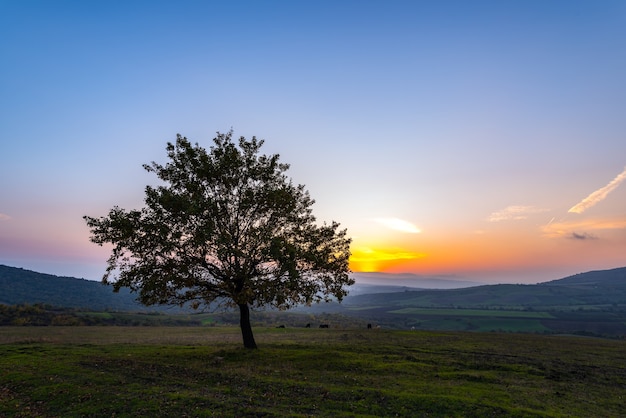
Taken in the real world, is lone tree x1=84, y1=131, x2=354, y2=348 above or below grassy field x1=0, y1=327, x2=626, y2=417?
above

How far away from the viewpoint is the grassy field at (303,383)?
19.2m

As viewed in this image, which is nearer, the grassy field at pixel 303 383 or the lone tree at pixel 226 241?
the grassy field at pixel 303 383

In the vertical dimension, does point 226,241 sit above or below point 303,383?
above

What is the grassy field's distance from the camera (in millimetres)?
19172

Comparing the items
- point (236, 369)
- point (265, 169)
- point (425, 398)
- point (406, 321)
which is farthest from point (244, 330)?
point (406, 321)

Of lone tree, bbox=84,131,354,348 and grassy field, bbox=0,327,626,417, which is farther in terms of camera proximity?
lone tree, bbox=84,131,354,348

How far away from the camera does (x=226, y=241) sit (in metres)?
31.2

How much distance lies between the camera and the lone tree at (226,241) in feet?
105

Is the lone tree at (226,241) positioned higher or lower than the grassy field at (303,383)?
higher

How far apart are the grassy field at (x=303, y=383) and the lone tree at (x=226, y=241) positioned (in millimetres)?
A: 6208

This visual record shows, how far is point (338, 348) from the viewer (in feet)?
129

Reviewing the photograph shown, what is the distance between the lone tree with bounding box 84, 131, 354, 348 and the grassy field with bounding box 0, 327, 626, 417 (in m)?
6.21

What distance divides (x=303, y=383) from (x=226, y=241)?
13743 mm

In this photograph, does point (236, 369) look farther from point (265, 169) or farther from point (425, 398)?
point (265, 169)
